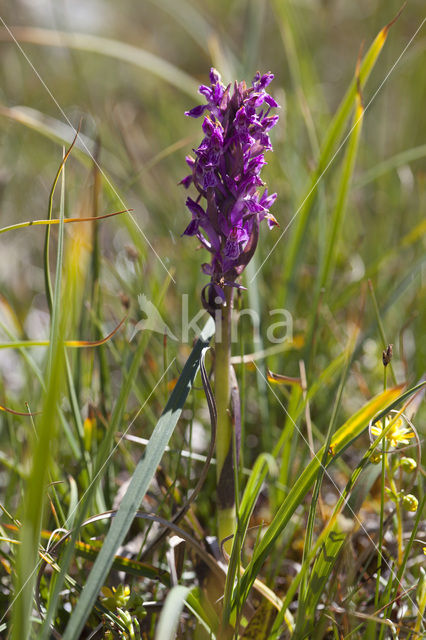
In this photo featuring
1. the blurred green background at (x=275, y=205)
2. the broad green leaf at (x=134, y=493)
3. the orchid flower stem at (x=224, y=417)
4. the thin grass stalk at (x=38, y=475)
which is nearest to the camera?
the thin grass stalk at (x=38, y=475)

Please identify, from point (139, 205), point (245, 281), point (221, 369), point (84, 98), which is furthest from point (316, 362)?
point (139, 205)

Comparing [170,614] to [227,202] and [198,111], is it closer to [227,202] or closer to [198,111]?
[227,202]

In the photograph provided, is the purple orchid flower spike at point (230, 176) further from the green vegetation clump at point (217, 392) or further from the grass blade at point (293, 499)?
the grass blade at point (293, 499)

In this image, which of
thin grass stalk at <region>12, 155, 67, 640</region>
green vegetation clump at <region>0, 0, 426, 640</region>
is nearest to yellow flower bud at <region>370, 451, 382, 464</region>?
green vegetation clump at <region>0, 0, 426, 640</region>

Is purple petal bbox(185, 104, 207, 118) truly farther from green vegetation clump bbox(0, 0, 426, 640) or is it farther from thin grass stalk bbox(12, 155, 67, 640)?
thin grass stalk bbox(12, 155, 67, 640)

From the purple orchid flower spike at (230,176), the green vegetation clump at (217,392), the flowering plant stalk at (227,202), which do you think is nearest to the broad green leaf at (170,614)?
the green vegetation clump at (217,392)

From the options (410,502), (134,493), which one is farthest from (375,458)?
(134,493)

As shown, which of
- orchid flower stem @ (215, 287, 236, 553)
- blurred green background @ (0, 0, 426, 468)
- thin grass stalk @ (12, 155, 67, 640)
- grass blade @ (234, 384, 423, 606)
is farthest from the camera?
blurred green background @ (0, 0, 426, 468)
